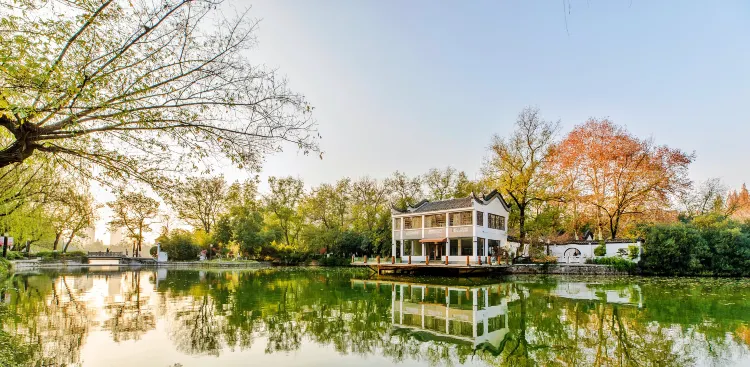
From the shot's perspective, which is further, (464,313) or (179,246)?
(179,246)

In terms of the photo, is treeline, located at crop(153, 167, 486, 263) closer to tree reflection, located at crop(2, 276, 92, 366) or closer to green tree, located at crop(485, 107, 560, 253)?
green tree, located at crop(485, 107, 560, 253)

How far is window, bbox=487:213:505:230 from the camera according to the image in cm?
2905

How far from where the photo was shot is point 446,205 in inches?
1173

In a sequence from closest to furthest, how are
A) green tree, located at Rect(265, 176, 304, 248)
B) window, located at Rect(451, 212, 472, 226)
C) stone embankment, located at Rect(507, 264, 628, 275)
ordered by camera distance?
stone embankment, located at Rect(507, 264, 628, 275) → window, located at Rect(451, 212, 472, 226) → green tree, located at Rect(265, 176, 304, 248)

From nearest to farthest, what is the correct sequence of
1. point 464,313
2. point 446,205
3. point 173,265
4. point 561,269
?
point 464,313, point 561,269, point 446,205, point 173,265

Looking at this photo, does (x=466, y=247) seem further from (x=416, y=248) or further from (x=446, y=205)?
(x=416, y=248)

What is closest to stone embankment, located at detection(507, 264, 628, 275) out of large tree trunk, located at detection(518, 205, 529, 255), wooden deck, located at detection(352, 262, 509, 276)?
wooden deck, located at detection(352, 262, 509, 276)

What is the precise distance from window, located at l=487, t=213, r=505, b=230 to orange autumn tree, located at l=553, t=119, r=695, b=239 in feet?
16.6

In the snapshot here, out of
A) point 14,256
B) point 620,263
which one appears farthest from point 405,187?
point 14,256

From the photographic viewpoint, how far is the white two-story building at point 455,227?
2773cm

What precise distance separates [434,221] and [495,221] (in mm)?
4232

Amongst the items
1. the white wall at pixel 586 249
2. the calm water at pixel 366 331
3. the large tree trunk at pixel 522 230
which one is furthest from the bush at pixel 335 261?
the calm water at pixel 366 331

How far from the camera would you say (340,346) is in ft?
22.7

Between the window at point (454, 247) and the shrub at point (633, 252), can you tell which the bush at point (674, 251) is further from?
the window at point (454, 247)
